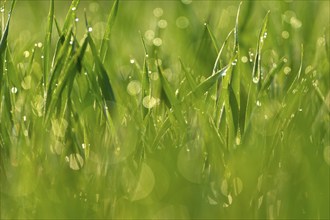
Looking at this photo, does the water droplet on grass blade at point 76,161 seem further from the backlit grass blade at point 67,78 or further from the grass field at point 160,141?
the backlit grass blade at point 67,78

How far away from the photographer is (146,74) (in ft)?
5.45

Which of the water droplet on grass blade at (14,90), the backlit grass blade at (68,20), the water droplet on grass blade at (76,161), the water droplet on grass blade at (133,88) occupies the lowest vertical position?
the water droplet on grass blade at (76,161)

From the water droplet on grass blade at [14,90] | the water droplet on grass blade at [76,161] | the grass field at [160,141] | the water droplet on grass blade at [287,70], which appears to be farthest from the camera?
the water droplet on grass blade at [287,70]

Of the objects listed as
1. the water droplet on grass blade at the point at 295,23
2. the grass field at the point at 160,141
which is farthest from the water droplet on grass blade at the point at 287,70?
the water droplet on grass blade at the point at 295,23

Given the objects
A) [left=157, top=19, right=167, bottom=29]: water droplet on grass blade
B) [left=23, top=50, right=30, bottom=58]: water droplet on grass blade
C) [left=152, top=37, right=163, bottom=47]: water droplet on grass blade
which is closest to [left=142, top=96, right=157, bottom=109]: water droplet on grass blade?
[left=152, top=37, right=163, bottom=47]: water droplet on grass blade

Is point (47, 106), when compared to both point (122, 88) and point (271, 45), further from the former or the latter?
point (271, 45)

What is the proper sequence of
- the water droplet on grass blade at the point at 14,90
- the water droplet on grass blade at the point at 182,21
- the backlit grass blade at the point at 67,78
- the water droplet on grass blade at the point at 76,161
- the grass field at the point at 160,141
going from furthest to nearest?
1. the water droplet on grass blade at the point at 182,21
2. the water droplet on grass blade at the point at 14,90
3. the backlit grass blade at the point at 67,78
4. the water droplet on grass blade at the point at 76,161
5. the grass field at the point at 160,141

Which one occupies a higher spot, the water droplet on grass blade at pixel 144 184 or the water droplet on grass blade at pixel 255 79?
the water droplet on grass blade at pixel 255 79

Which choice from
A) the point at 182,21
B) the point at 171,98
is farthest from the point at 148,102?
the point at 182,21

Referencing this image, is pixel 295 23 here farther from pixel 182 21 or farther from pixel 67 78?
pixel 67 78

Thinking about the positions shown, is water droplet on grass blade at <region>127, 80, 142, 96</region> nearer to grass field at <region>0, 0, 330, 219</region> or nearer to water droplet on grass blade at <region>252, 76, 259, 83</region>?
grass field at <region>0, 0, 330, 219</region>

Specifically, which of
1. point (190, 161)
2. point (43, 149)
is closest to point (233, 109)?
point (190, 161)

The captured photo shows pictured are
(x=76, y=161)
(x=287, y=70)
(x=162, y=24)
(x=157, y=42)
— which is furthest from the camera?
(x=162, y=24)

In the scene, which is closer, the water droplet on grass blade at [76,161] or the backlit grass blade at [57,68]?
the water droplet on grass blade at [76,161]
